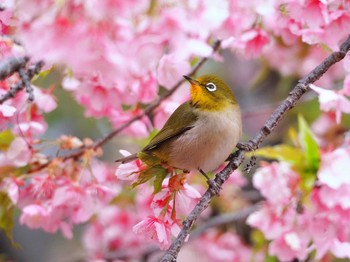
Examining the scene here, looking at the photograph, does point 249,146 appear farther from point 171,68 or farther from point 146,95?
point 146,95

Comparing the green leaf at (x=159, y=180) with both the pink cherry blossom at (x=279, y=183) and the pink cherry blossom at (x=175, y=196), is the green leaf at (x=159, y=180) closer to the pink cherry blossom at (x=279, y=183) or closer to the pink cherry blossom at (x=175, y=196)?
the pink cherry blossom at (x=175, y=196)

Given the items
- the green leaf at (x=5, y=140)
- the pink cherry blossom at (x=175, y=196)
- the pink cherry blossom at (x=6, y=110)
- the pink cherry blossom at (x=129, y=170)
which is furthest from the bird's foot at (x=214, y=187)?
the green leaf at (x=5, y=140)

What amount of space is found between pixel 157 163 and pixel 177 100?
0.69 m

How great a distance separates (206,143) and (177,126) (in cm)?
11

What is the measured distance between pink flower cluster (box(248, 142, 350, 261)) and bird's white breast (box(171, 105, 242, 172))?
0.97 ft

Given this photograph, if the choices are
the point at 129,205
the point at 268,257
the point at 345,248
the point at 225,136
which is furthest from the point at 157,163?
the point at 129,205

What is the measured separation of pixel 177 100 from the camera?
8.09 ft

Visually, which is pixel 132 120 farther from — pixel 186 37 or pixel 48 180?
pixel 186 37

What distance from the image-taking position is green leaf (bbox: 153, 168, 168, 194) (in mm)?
1748

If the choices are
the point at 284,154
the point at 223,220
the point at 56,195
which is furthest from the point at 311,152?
the point at 223,220

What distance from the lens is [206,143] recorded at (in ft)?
6.50

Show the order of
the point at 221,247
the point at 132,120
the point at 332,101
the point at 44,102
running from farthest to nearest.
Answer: the point at 221,247
the point at 132,120
the point at 44,102
the point at 332,101

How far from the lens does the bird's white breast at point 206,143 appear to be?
1.96 metres

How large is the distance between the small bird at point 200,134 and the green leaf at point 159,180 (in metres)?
0.10
